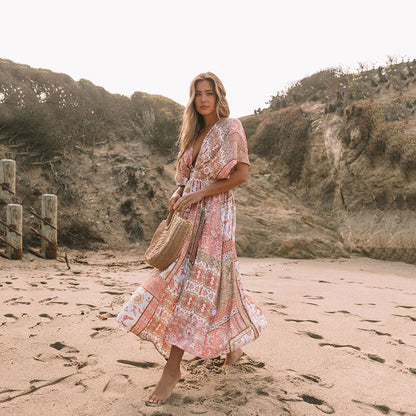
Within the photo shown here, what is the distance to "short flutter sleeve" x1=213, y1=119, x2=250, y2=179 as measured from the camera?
2.46 metres

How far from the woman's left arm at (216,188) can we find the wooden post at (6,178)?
243 inches

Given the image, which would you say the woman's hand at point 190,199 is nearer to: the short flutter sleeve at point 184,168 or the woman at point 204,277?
the woman at point 204,277

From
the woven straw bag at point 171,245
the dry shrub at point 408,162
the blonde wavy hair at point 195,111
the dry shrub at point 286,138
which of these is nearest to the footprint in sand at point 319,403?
the woven straw bag at point 171,245

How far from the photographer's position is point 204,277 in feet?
7.75

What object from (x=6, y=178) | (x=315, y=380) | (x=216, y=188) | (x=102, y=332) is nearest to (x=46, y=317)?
(x=102, y=332)

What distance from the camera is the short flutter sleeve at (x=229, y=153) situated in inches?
96.7

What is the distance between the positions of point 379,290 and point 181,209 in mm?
3544

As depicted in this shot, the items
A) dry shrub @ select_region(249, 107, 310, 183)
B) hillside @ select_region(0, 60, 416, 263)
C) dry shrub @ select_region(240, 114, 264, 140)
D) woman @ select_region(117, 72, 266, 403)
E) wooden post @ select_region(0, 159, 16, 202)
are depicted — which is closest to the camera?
woman @ select_region(117, 72, 266, 403)

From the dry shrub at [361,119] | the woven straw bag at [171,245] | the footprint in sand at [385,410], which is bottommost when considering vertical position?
the footprint in sand at [385,410]

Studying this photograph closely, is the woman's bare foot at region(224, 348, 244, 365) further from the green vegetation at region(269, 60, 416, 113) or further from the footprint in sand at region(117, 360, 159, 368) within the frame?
the green vegetation at region(269, 60, 416, 113)

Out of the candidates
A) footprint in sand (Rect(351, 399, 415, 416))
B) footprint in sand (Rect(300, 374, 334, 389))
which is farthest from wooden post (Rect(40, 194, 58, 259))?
footprint in sand (Rect(351, 399, 415, 416))

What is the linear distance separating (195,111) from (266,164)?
28.6ft

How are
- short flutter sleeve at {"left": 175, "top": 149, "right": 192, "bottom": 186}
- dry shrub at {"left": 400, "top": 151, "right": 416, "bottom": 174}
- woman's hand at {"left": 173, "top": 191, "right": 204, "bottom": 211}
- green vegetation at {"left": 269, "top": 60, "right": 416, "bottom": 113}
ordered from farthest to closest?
green vegetation at {"left": 269, "top": 60, "right": 416, "bottom": 113} → dry shrub at {"left": 400, "top": 151, "right": 416, "bottom": 174} → short flutter sleeve at {"left": 175, "top": 149, "right": 192, "bottom": 186} → woman's hand at {"left": 173, "top": 191, "right": 204, "bottom": 211}

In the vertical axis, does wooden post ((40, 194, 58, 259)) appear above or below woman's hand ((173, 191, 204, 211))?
below
